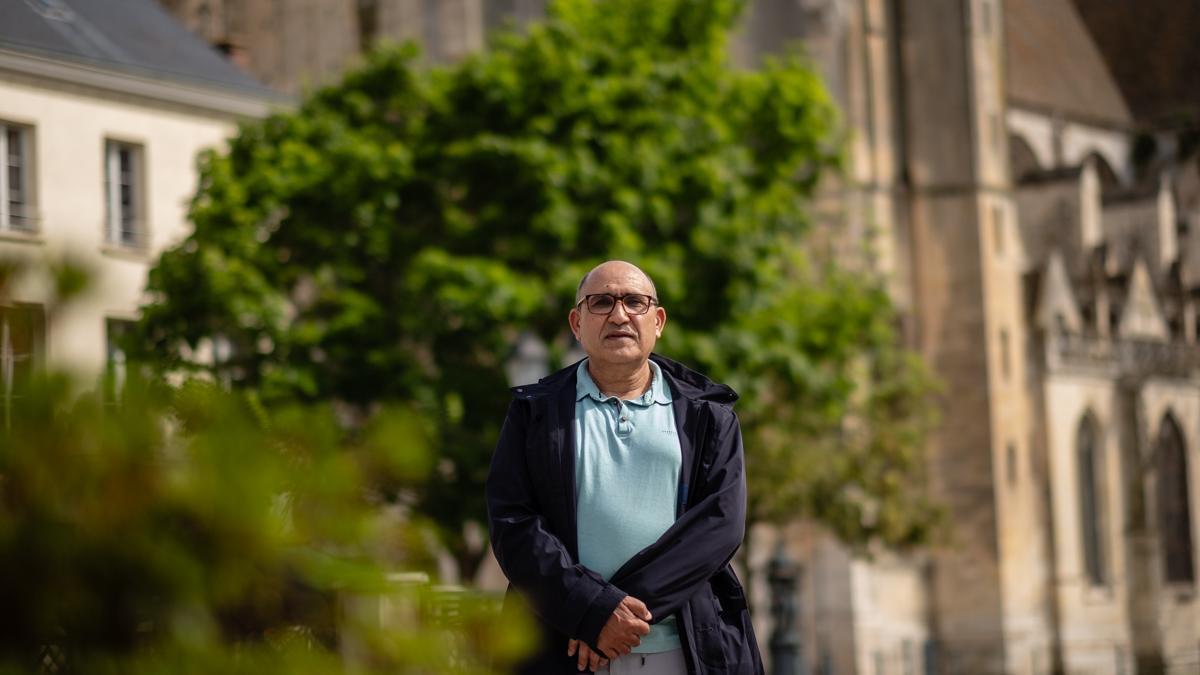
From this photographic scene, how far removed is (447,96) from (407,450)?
2388cm

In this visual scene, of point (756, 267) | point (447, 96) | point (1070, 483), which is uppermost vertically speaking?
point (447, 96)

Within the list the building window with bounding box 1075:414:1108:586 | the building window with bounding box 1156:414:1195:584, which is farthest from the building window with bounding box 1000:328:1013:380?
the building window with bounding box 1156:414:1195:584

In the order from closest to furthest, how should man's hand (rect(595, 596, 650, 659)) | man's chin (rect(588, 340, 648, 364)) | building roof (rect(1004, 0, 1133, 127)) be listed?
man's hand (rect(595, 596, 650, 659)) < man's chin (rect(588, 340, 648, 364)) < building roof (rect(1004, 0, 1133, 127))

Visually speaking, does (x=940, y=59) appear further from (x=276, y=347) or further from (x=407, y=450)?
(x=407, y=450)

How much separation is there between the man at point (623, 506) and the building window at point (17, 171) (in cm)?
2119

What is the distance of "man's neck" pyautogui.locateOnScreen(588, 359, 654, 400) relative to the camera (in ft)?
16.4

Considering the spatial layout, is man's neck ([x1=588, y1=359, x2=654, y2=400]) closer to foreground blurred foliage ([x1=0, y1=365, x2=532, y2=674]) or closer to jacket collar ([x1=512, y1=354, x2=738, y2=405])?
jacket collar ([x1=512, y1=354, x2=738, y2=405])

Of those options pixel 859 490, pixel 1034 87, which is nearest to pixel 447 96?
pixel 859 490

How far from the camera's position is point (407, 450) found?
2.52 metres

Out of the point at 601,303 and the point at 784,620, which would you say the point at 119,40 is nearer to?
the point at 784,620

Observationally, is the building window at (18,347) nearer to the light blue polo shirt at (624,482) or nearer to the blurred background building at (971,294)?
the light blue polo shirt at (624,482)

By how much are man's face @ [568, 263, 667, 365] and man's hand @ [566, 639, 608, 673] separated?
0.68m

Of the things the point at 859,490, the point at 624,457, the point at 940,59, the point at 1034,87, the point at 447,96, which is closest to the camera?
the point at 624,457

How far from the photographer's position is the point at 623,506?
490 cm
